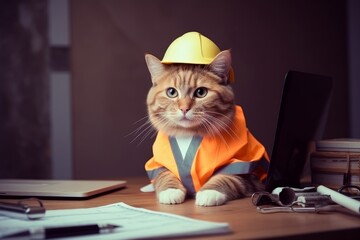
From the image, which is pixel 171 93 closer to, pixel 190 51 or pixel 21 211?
pixel 190 51

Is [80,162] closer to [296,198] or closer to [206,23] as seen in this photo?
[206,23]

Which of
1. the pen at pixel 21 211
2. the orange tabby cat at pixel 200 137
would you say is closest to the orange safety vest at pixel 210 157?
the orange tabby cat at pixel 200 137

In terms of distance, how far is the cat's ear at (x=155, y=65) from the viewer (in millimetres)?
1284

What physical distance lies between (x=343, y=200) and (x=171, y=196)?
14.9 inches

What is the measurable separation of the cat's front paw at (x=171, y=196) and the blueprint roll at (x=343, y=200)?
0.31 meters

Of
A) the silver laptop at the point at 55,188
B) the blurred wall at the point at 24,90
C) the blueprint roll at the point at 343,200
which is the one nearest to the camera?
the blueprint roll at the point at 343,200

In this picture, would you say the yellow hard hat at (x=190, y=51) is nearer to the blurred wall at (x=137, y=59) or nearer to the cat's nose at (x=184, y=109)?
the cat's nose at (x=184, y=109)

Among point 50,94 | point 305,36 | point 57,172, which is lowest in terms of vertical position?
point 57,172

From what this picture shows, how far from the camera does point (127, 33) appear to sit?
243cm

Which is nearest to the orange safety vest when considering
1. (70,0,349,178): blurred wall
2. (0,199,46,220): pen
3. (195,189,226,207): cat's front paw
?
(195,189,226,207): cat's front paw

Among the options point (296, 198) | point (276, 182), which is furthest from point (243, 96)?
point (296, 198)

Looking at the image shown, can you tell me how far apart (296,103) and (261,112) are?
1.53 m

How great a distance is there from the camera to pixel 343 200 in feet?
2.86

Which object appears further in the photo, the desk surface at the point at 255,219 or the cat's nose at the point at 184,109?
the cat's nose at the point at 184,109
